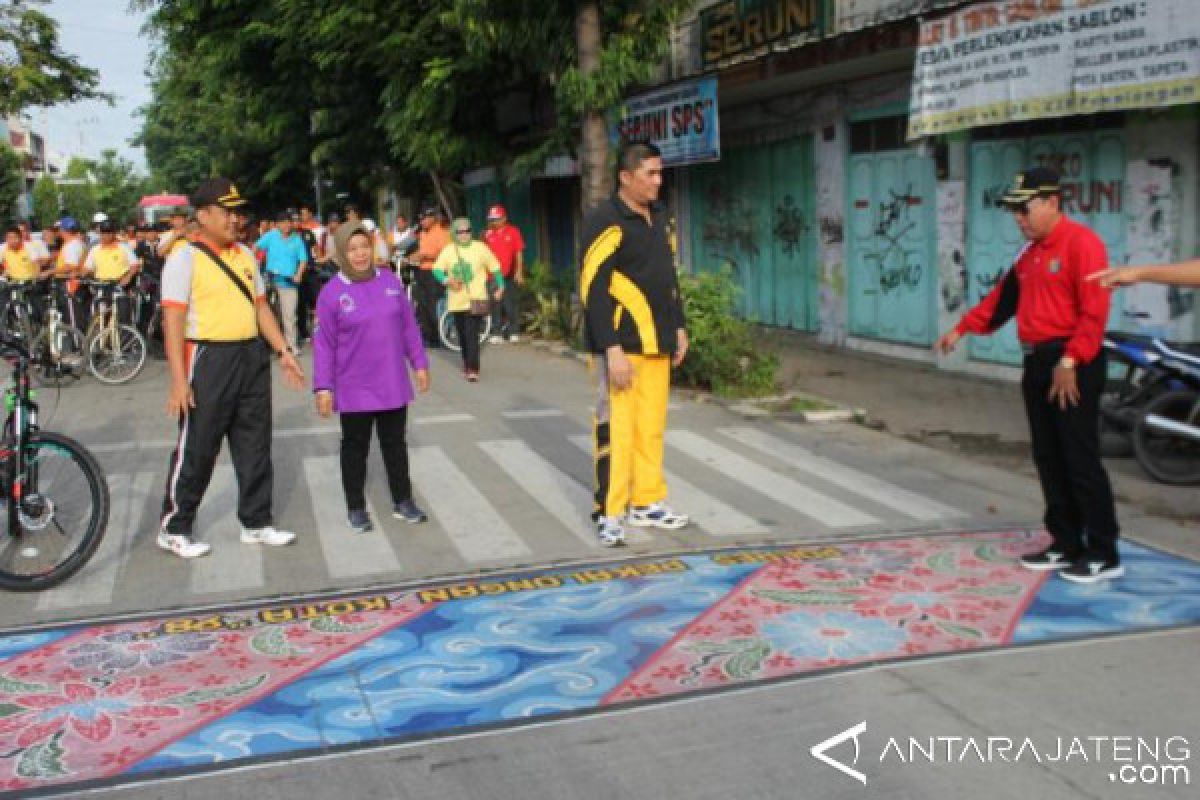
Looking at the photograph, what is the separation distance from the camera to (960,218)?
13.4 metres

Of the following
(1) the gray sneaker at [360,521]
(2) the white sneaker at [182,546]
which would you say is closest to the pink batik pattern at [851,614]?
(1) the gray sneaker at [360,521]

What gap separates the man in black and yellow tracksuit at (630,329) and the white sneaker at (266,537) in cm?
173

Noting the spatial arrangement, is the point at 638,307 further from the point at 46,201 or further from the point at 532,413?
the point at 46,201

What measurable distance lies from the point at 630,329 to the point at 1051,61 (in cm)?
590

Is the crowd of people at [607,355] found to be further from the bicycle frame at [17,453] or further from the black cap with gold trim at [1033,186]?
the bicycle frame at [17,453]

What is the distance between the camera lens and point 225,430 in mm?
6910

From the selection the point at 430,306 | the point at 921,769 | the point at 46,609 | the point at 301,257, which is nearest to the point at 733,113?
the point at 430,306

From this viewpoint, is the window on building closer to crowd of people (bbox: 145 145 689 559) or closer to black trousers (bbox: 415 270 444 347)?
black trousers (bbox: 415 270 444 347)

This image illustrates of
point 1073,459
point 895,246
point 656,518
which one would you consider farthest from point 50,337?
point 1073,459

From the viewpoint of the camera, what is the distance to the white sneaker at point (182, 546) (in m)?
6.90

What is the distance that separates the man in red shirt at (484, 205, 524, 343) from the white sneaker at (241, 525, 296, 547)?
33.8 feet

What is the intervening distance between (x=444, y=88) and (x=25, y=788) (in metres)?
15.1

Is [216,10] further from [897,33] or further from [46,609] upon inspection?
[46,609]

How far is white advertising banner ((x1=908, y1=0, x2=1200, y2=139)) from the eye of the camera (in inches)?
374
